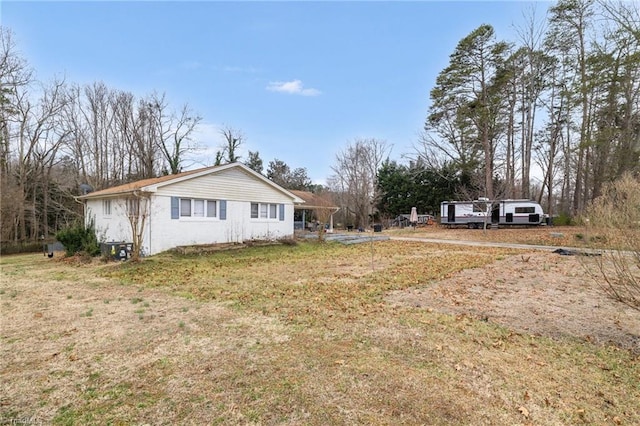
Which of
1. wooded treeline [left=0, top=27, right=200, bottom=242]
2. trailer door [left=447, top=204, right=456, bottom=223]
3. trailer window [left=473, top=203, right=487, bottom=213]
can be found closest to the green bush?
wooded treeline [left=0, top=27, right=200, bottom=242]

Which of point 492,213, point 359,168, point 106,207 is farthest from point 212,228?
point 359,168

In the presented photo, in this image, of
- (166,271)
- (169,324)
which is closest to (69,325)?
(169,324)

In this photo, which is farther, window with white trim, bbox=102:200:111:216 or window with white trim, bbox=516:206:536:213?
window with white trim, bbox=516:206:536:213

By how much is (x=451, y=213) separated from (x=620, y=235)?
23.6 m

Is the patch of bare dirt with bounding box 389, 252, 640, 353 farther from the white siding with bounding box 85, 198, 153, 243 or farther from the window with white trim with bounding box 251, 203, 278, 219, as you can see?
the white siding with bounding box 85, 198, 153, 243

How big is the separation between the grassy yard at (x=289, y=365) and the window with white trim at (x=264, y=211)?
918cm

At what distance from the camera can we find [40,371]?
3.24 m

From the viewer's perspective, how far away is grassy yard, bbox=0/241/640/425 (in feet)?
8.27

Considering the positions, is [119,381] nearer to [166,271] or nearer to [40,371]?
[40,371]

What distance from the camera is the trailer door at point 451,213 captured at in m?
25.9

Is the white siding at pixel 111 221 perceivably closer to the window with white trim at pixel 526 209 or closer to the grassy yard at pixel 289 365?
the grassy yard at pixel 289 365

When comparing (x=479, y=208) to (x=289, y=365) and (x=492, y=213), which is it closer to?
(x=492, y=213)

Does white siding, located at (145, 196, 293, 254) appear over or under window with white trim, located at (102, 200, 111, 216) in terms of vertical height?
under

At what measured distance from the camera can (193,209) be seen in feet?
42.6
